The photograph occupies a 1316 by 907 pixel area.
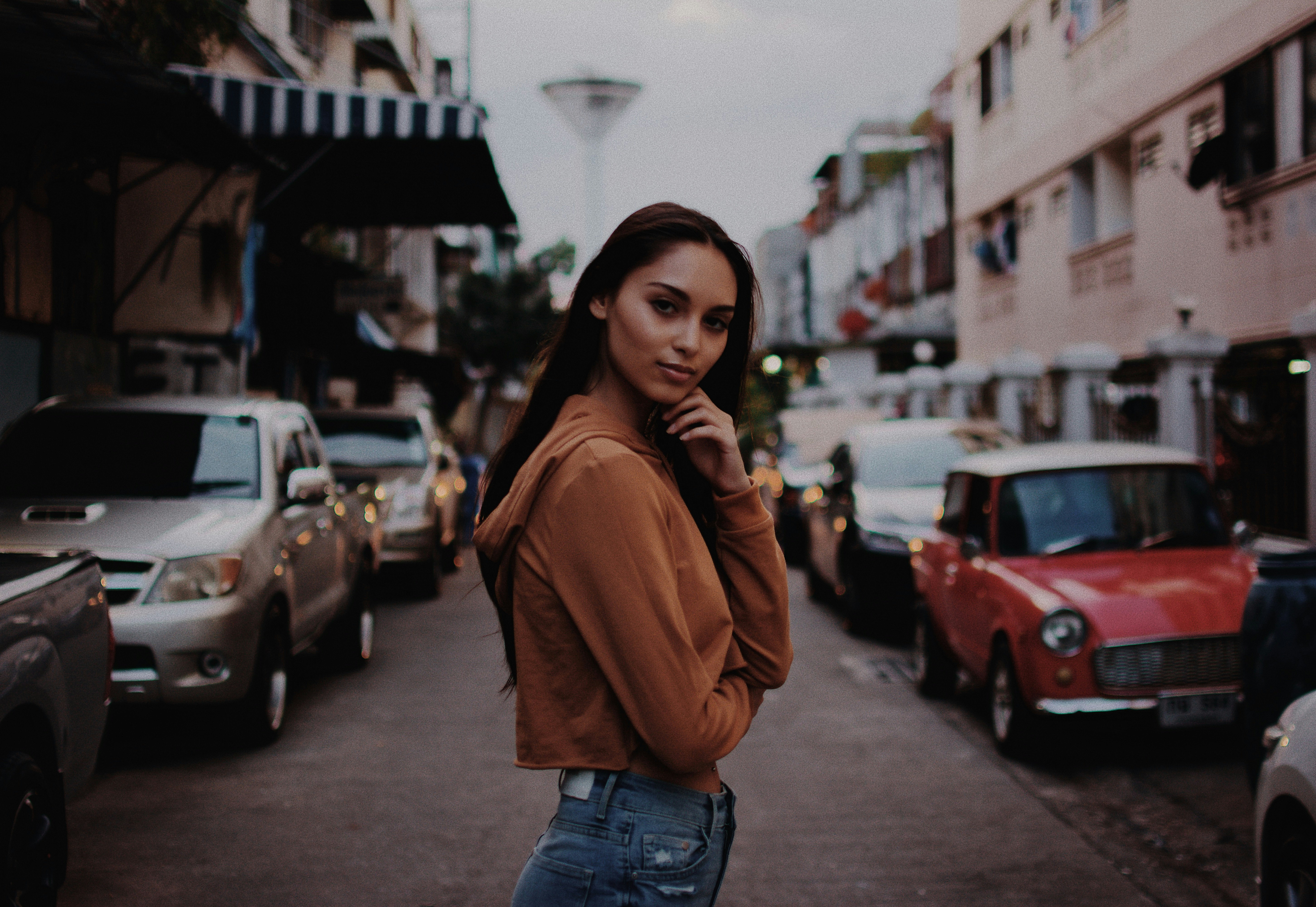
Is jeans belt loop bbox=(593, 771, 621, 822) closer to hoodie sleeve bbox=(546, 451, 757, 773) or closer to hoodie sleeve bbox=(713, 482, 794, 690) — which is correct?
hoodie sleeve bbox=(546, 451, 757, 773)

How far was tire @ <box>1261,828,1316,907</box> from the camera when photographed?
329cm

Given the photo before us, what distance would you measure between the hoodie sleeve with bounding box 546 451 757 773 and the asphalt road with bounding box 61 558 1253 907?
2935 mm

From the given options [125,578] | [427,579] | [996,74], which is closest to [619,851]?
[125,578]

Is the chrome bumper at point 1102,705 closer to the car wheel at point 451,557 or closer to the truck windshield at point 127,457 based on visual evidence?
the truck windshield at point 127,457

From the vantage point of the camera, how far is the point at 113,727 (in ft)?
23.1

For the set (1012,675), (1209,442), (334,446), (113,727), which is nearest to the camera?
(1012,675)

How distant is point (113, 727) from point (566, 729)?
608 cm

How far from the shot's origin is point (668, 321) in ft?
6.32

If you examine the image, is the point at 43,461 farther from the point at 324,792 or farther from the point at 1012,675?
the point at 1012,675

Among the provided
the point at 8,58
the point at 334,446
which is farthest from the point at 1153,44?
the point at 8,58

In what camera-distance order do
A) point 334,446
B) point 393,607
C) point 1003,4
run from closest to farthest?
1. point 393,607
2. point 334,446
3. point 1003,4

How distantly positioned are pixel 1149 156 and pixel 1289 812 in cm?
1392

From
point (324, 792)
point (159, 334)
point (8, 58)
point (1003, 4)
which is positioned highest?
point (1003, 4)

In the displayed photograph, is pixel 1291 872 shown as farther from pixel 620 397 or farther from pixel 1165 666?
pixel 1165 666
